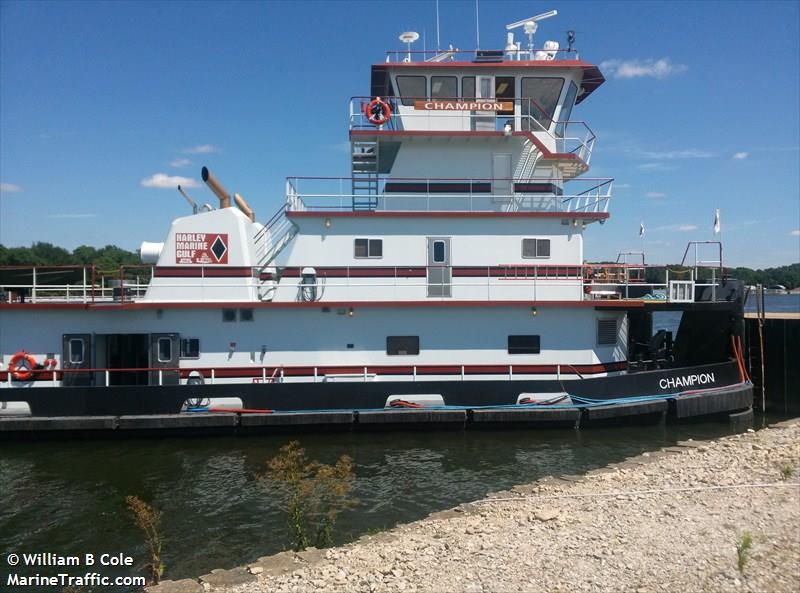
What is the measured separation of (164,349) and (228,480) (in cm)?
415

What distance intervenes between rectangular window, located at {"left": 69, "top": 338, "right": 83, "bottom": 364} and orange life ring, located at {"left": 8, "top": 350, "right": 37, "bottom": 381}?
819 mm

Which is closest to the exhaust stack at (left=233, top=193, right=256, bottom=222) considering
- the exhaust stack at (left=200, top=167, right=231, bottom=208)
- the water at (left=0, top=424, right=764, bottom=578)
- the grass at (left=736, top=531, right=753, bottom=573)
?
the exhaust stack at (left=200, top=167, right=231, bottom=208)

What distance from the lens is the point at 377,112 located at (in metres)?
14.0

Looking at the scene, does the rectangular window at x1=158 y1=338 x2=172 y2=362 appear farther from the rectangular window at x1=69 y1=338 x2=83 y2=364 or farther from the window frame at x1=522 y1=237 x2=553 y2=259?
the window frame at x1=522 y1=237 x2=553 y2=259

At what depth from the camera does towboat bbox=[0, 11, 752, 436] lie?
41.3 ft

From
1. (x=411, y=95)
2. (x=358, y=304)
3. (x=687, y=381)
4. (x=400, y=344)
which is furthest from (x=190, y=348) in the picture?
(x=687, y=381)

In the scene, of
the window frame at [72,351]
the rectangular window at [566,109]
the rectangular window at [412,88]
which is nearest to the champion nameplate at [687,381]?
the rectangular window at [566,109]

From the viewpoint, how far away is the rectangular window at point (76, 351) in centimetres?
1315

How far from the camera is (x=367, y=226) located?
1370cm

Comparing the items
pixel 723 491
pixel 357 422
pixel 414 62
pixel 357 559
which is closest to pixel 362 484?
pixel 357 422

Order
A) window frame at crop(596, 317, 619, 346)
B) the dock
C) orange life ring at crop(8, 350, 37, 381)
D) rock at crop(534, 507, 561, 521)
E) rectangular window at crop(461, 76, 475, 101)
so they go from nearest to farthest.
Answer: rock at crop(534, 507, 561, 521)
orange life ring at crop(8, 350, 37, 381)
window frame at crop(596, 317, 619, 346)
rectangular window at crop(461, 76, 475, 101)
the dock

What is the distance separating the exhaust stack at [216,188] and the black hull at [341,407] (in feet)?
15.4

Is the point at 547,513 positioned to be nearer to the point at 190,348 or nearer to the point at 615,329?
the point at 615,329

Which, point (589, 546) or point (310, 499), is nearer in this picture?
point (589, 546)
